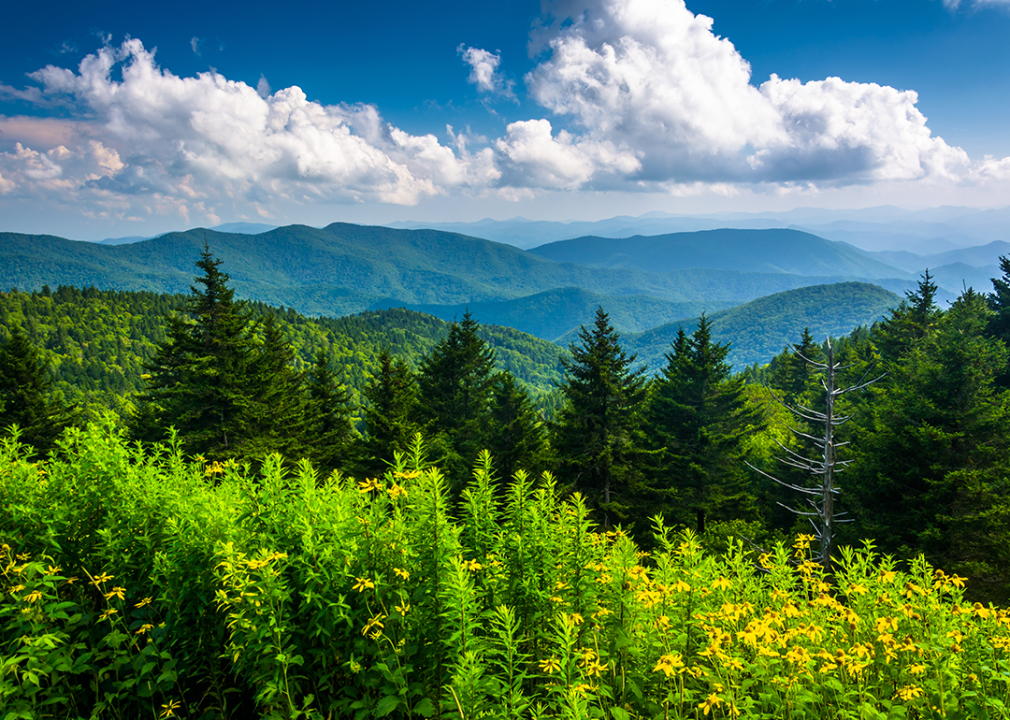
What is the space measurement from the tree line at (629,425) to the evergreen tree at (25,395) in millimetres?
139

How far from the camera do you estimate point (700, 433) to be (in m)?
22.6

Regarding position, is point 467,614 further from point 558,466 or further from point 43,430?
point 43,430

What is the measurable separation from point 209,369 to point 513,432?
478 inches

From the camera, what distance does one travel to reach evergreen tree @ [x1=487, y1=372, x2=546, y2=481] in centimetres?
1945

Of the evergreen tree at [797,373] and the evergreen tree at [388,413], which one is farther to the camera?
the evergreen tree at [797,373]

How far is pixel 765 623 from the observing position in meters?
3.07

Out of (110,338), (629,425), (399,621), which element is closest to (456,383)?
(629,425)

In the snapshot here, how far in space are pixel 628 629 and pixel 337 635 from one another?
1.95 m

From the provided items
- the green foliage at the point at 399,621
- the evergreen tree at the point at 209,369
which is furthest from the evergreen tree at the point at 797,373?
the green foliage at the point at 399,621

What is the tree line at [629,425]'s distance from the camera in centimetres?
1385

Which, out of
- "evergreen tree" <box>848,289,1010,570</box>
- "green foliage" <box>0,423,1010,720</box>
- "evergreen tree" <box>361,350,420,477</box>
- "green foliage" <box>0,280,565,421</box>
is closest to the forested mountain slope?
"green foliage" <box>0,280,565,421</box>

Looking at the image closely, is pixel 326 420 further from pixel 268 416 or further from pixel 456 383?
pixel 456 383

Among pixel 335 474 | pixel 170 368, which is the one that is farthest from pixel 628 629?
pixel 170 368

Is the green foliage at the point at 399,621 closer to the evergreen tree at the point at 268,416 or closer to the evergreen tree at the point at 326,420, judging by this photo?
the evergreen tree at the point at 268,416
